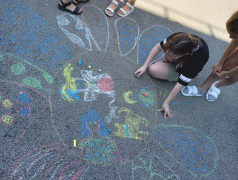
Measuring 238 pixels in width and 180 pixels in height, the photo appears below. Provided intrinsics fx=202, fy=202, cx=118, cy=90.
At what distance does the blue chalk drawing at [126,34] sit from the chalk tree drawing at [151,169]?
1351mm

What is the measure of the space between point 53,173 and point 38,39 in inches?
58.8

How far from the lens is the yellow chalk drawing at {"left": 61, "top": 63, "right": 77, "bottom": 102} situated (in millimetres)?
2059

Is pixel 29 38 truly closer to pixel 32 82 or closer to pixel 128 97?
pixel 32 82

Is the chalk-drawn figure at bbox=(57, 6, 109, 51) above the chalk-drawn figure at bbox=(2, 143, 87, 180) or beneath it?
above

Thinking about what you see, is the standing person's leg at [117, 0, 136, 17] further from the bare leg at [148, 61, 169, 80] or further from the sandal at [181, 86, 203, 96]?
the sandal at [181, 86, 203, 96]

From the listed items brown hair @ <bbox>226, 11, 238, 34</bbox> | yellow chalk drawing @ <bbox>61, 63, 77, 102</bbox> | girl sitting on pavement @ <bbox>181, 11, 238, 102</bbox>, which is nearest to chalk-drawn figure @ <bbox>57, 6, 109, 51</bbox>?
yellow chalk drawing @ <bbox>61, 63, 77, 102</bbox>

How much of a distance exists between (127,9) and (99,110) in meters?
1.76

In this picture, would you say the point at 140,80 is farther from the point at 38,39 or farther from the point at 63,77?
the point at 38,39

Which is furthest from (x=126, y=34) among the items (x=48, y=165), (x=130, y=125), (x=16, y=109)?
(x=48, y=165)

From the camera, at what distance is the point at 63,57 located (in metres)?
2.31

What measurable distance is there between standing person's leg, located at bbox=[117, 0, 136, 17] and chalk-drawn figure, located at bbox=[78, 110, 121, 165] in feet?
5.57

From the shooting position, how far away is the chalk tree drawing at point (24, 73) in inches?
78.7

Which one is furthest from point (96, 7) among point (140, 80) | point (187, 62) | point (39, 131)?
point (39, 131)

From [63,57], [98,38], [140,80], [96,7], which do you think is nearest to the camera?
[63,57]
